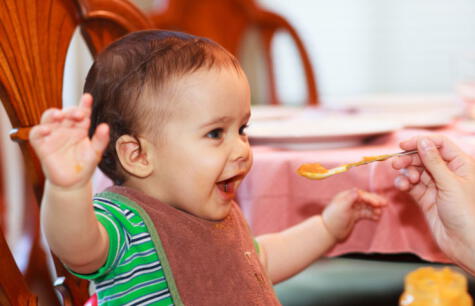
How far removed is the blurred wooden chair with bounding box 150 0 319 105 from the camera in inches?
96.0

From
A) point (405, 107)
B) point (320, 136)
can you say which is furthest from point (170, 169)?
point (405, 107)

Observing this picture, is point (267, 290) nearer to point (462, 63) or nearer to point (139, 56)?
point (139, 56)

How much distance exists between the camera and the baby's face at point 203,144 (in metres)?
0.71

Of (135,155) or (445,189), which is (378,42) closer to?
(445,189)

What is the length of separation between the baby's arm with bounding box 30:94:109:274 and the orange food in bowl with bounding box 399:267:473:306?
315 millimetres

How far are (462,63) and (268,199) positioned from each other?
74 cm

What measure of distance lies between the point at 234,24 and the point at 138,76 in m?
2.03

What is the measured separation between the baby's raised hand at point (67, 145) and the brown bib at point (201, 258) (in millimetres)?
160

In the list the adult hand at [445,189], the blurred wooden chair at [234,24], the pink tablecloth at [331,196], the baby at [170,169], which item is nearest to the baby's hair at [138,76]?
the baby at [170,169]

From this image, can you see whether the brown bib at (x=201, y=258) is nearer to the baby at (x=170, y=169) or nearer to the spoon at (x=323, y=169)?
the baby at (x=170, y=169)

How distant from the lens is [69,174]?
1.78ft

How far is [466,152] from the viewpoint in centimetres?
87

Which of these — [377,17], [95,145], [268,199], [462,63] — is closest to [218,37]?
[377,17]

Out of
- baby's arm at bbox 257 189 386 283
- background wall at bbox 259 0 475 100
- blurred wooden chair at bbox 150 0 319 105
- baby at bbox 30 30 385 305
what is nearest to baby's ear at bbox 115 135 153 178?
baby at bbox 30 30 385 305
